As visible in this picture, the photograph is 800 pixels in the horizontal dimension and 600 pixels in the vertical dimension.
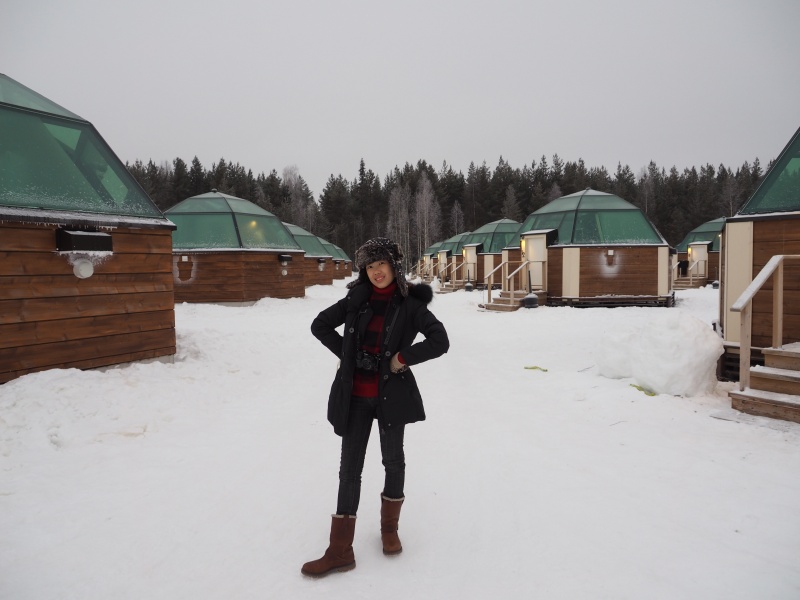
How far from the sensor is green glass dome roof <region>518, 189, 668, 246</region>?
16203 mm

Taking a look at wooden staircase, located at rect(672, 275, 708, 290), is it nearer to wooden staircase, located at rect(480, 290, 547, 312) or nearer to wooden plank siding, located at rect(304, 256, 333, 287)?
wooden staircase, located at rect(480, 290, 547, 312)

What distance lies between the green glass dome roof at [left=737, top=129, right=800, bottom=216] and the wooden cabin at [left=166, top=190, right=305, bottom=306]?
520 inches

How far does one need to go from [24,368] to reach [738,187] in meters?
72.7

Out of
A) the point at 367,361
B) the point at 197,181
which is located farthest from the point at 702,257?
the point at 197,181

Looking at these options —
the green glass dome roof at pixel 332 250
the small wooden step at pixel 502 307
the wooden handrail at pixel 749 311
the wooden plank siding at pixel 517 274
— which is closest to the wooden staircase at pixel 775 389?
the wooden handrail at pixel 749 311

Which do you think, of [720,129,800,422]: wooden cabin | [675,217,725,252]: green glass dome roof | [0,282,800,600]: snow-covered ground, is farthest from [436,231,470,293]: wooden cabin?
[0,282,800,600]: snow-covered ground

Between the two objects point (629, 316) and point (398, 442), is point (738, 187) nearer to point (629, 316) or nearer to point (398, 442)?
point (629, 316)

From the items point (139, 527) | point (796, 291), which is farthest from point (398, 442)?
point (796, 291)

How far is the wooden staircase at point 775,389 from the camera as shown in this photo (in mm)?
4551

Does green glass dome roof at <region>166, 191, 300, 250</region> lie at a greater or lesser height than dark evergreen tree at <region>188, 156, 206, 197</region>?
lesser

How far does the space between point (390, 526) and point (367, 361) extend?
956mm

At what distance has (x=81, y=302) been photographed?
5.38 m

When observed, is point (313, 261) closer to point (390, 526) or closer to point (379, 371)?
point (379, 371)

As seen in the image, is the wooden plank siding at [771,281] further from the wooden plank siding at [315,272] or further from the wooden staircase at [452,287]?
the wooden plank siding at [315,272]
